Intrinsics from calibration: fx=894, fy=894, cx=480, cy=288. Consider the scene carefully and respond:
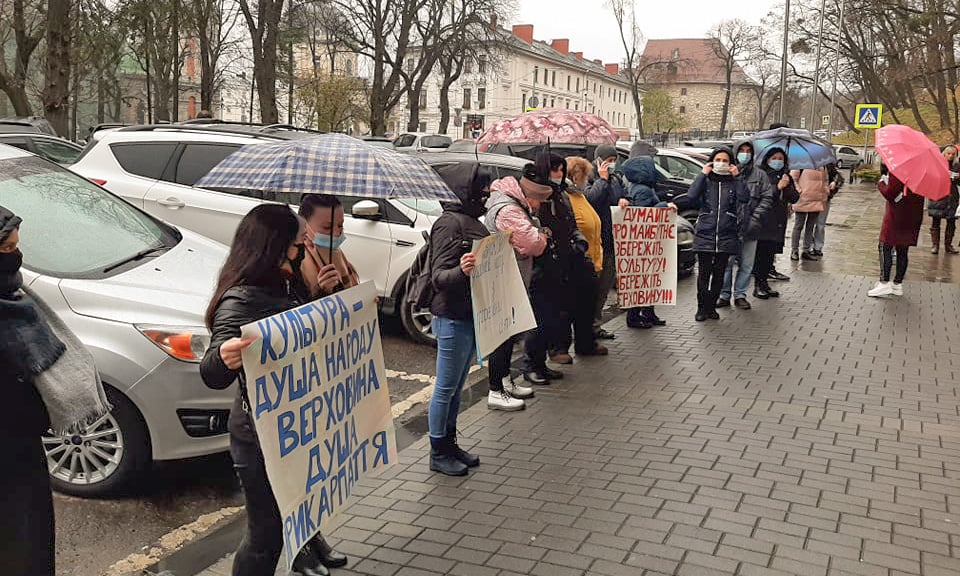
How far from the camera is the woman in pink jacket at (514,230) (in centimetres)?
589

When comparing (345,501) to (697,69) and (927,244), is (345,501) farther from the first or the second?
(697,69)

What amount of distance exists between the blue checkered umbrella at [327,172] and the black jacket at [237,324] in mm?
585

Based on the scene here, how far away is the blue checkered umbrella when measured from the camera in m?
3.68

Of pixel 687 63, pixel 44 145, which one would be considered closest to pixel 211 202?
pixel 44 145

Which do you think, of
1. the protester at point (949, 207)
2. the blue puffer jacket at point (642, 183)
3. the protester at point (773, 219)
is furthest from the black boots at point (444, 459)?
the protester at point (949, 207)

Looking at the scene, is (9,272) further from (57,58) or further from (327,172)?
(57,58)

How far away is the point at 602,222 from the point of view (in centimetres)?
848

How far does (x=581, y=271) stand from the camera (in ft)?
24.5

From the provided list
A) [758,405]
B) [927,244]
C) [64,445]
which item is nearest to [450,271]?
[64,445]

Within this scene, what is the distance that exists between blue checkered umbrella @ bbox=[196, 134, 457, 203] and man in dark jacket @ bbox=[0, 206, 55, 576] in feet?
3.85

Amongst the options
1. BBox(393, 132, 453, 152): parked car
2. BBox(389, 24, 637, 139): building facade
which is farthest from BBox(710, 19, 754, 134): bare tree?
BBox(393, 132, 453, 152): parked car

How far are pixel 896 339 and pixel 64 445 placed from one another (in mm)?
7469

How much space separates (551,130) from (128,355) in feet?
16.7

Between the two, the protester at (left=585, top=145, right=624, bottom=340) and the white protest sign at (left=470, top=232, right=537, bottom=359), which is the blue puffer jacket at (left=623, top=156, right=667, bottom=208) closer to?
the protester at (left=585, top=145, right=624, bottom=340)
